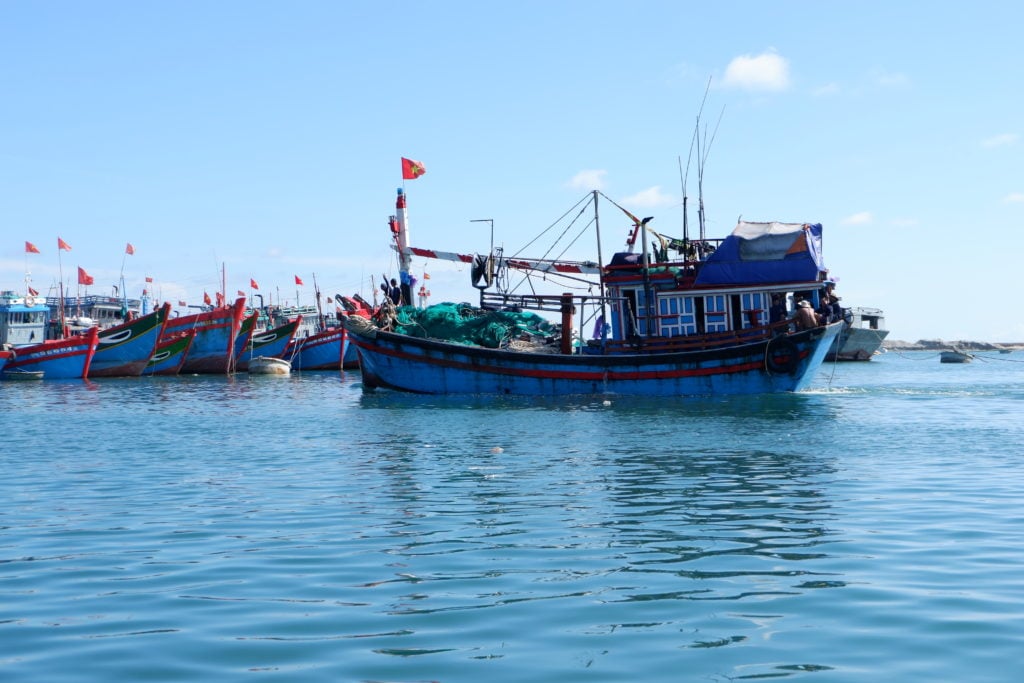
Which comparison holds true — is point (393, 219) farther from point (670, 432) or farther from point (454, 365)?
point (670, 432)

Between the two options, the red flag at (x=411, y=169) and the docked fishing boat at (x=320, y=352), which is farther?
the docked fishing boat at (x=320, y=352)

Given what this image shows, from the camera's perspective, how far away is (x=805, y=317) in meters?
27.9

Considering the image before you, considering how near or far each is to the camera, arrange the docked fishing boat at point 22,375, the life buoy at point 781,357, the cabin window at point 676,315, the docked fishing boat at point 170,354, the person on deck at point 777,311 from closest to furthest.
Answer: the life buoy at point 781,357, the person on deck at point 777,311, the cabin window at point 676,315, the docked fishing boat at point 22,375, the docked fishing boat at point 170,354

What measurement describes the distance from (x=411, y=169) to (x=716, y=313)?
11.3 metres

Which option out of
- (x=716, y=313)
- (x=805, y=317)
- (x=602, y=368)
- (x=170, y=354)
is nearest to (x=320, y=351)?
(x=170, y=354)

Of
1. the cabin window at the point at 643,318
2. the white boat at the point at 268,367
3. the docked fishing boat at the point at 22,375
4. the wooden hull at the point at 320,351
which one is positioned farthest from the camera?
the wooden hull at the point at 320,351

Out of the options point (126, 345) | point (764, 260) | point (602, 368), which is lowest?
point (602, 368)

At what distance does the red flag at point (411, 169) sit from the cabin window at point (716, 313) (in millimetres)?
10671

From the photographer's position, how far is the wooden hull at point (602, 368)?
28.4 meters

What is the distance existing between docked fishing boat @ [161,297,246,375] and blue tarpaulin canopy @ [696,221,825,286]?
1250 inches

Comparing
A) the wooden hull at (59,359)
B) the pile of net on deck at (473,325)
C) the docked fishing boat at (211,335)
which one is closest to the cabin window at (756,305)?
the pile of net on deck at (473,325)

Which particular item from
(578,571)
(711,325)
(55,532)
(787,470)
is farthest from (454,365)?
(578,571)

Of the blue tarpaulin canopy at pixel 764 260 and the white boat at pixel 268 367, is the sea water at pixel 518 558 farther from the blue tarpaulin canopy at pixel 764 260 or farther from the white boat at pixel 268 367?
the white boat at pixel 268 367

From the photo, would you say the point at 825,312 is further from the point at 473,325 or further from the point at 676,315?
the point at 473,325
